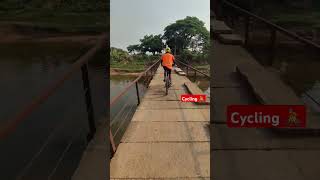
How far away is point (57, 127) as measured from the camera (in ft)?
7.73

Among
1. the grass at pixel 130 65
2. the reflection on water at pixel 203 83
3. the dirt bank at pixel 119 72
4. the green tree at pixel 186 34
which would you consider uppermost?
the green tree at pixel 186 34

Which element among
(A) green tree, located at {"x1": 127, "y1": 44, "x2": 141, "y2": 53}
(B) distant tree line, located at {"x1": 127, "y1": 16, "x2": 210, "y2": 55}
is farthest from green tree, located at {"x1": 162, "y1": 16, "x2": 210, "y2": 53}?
(A) green tree, located at {"x1": 127, "y1": 44, "x2": 141, "y2": 53}

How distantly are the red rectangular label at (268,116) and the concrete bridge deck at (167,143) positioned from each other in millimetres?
441

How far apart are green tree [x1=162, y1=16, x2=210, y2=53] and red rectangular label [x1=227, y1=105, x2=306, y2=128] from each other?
354 millimetres

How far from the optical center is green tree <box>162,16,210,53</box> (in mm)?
1893

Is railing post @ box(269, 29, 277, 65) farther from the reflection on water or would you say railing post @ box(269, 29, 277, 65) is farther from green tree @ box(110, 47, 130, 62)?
green tree @ box(110, 47, 130, 62)

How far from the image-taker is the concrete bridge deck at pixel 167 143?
104 inches

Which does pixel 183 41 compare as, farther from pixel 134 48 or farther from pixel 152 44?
pixel 134 48

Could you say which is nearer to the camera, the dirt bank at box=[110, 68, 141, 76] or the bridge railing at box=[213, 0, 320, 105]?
the bridge railing at box=[213, 0, 320, 105]

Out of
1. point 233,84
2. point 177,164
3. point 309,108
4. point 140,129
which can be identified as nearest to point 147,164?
point 177,164

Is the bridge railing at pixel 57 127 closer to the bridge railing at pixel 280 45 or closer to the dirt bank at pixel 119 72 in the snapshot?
the dirt bank at pixel 119 72

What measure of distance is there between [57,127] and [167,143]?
0.95 meters

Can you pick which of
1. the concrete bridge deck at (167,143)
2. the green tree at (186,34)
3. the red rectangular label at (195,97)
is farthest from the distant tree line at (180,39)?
the concrete bridge deck at (167,143)

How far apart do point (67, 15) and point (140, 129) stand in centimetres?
172
